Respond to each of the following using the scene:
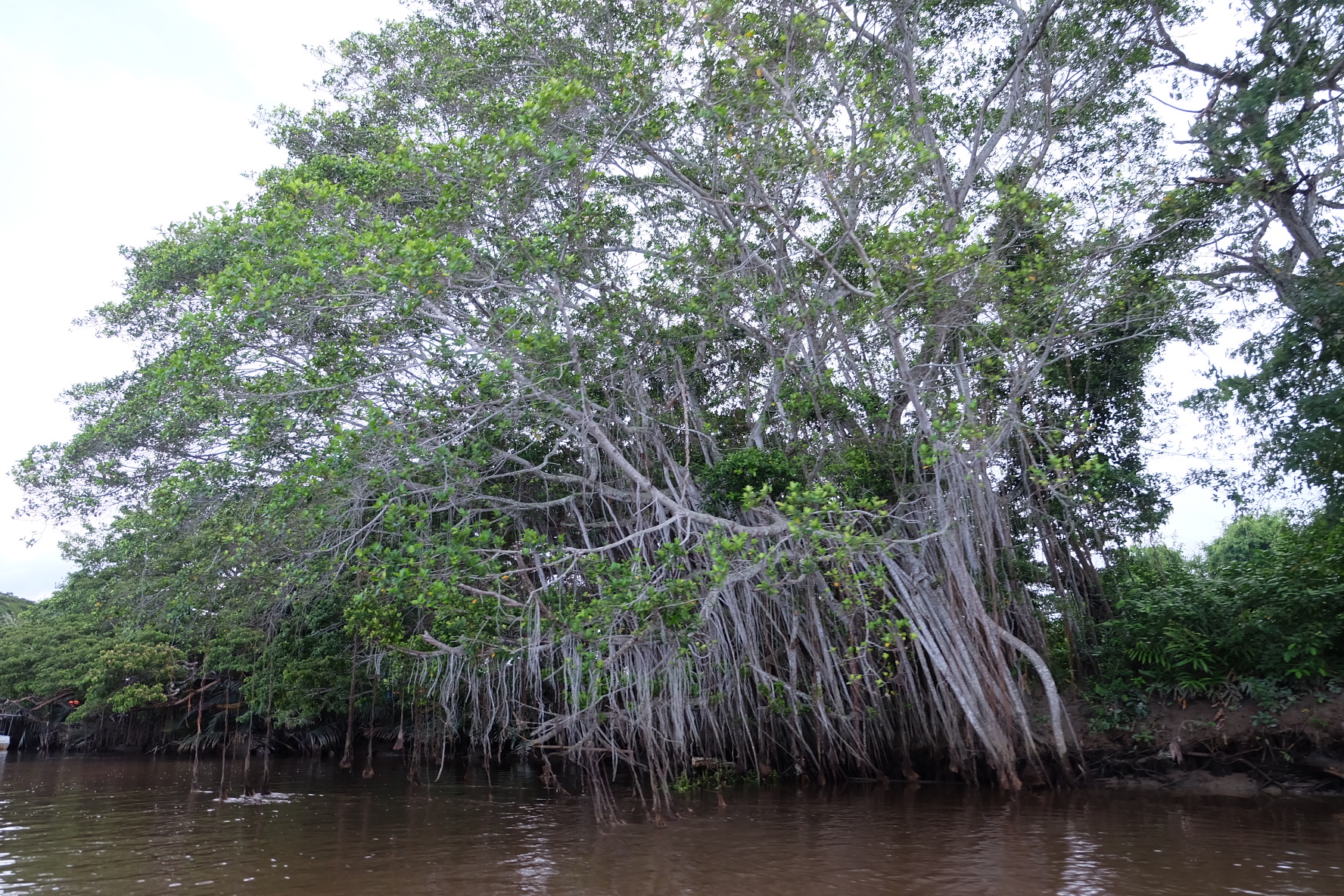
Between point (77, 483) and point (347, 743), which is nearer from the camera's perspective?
point (77, 483)

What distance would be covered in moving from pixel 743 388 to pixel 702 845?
4899mm

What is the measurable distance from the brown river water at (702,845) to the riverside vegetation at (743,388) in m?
0.70

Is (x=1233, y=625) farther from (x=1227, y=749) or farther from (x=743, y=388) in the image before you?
(x=743, y=388)

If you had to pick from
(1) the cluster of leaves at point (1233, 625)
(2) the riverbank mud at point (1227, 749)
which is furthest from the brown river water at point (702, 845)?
(1) the cluster of leaves at point (1233, 625)

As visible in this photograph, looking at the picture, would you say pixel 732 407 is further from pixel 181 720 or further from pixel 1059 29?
pixel 181 720

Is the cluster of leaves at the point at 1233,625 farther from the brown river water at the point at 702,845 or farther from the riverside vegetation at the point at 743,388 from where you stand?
the brown river water at the point at 702,845

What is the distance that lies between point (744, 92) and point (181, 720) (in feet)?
47.4

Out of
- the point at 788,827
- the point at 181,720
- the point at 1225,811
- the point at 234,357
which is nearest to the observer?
the point at 788,827

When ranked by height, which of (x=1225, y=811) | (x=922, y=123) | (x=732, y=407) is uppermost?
(x=922, y=123)

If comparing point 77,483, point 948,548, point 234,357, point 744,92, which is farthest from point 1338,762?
point 77,483

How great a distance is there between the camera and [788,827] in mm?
6074

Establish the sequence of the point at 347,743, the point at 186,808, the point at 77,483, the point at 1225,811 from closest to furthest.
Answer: the point at 1225,811
the point at 186,808
the point at 77,483
the point at 347,743

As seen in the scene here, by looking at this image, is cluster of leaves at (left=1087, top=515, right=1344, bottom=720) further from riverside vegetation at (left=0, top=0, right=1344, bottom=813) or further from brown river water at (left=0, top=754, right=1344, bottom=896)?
brown river water at (left=0, top=754, right=1344, bottom=896)

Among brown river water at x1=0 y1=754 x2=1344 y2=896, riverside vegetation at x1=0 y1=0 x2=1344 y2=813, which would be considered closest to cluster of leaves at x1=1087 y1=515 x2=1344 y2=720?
riverside vegetation at x1=0 y1=0 x2=1344 y2=813
